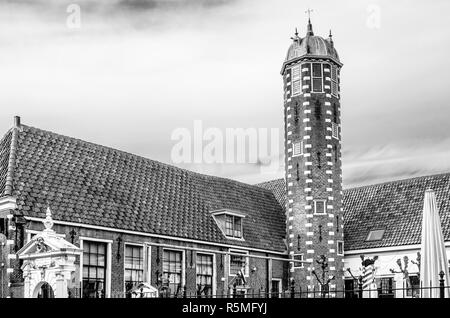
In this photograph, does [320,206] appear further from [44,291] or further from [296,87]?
[44,291]

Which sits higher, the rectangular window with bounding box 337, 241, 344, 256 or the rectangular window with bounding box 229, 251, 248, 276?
the rectangular window with bounding box 337, 241, 344, 256

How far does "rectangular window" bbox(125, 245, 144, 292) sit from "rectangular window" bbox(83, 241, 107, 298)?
1.32 metres

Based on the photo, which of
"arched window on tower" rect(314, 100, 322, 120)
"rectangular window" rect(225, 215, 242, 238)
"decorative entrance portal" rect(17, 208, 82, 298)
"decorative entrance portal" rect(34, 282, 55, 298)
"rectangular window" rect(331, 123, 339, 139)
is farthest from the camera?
"rectangular window" rect(331, 123, 339, 139)

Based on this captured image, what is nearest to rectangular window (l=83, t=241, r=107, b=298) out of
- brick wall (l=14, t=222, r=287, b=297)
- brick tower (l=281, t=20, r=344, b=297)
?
brick wall (l=14, t=222, r=287, b=297)

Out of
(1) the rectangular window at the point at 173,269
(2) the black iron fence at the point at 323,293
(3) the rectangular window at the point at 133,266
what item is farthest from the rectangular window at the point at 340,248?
(3) the rectangular window at the point at 133,266

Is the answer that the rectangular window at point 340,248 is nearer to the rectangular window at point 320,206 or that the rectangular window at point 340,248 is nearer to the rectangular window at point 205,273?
the rectangular window at point 320,206

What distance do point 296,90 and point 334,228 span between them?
26.7 ft

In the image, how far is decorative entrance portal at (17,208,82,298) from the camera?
22.4m

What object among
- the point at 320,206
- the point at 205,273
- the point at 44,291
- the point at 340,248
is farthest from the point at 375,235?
the point at 44,291

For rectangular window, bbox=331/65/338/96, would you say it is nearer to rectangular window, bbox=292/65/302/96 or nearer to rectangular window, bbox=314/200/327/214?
rectangular window, bbox=292/65/302/96

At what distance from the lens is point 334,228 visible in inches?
1465

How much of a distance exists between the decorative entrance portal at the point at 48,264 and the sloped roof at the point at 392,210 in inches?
783

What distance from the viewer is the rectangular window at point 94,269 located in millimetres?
27688
